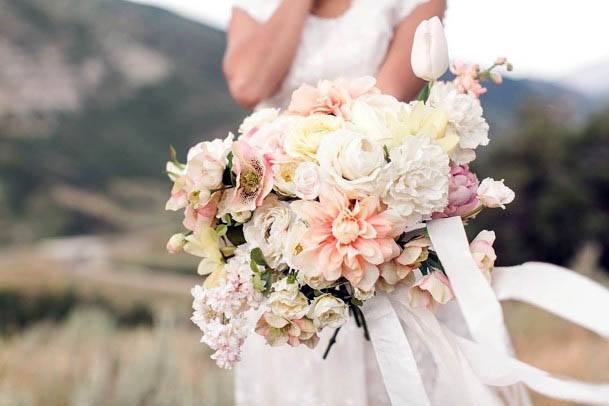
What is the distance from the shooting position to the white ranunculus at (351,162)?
35.5 inches

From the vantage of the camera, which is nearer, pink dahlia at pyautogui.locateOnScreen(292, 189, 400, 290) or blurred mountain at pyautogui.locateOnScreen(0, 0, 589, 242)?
pink dahlia at pyautogui.locateOnScreen(292, 189, 400, 290)

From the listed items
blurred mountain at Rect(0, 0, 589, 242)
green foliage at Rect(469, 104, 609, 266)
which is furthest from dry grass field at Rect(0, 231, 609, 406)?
green foliage at Rect(469, 104, 609, 266)

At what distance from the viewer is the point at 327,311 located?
0.95 metres

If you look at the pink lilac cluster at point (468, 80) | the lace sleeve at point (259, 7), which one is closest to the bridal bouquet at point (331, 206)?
the pink lilac cluster at point (468, 80)

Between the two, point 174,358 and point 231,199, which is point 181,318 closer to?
point 174,358

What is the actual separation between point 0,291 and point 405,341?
497 centimetres

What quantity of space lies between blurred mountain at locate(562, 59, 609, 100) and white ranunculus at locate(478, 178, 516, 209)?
40.4 ft

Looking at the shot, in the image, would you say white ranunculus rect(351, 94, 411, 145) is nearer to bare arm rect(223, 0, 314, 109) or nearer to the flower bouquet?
the flower bouquet

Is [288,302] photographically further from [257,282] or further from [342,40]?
[342,40]

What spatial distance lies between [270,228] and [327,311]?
154mm

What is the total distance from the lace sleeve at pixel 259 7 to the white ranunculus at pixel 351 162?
0.74 metres

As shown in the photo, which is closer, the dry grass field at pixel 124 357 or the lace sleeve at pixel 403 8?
the lace sleeve at pixel 403 8

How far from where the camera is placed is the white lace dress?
1479 millimetres

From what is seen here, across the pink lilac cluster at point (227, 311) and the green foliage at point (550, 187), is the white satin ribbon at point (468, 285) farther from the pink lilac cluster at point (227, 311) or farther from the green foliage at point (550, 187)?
the green foliage at point (550, 187)
